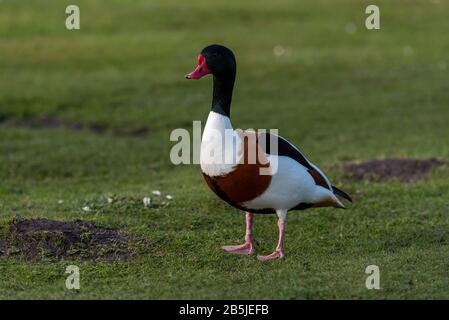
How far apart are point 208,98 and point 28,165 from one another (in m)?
6.43

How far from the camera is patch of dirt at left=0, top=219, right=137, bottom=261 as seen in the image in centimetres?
802

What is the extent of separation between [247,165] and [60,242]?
6.54 feet

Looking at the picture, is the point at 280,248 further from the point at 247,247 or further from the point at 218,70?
the point at 218,70

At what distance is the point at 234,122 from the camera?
56.1 feet

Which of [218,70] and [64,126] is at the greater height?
[64,126]

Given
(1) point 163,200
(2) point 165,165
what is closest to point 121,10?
(2) point 165,165

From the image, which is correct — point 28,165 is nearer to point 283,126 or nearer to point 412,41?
point 283,126

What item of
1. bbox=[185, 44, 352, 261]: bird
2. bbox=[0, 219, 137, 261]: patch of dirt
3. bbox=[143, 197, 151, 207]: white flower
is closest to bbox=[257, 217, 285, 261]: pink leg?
bbox=[185, 44, 352, 261]: bird

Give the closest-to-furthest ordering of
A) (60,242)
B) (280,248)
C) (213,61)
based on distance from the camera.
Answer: (213,61) → (280,248) → (60,242)

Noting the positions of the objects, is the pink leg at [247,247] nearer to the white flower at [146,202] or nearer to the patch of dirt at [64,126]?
the white flower at [146,202]

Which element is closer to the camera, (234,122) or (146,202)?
(146,202)

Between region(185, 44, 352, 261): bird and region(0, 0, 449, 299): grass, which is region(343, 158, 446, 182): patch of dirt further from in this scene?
region(185, 44, 352, 261): bird

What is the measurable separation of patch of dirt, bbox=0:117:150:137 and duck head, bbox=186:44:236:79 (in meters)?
8.57

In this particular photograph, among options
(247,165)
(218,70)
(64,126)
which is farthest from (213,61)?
(64,126)
